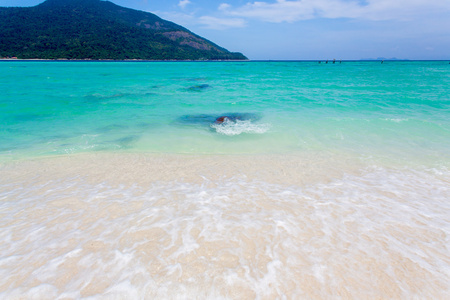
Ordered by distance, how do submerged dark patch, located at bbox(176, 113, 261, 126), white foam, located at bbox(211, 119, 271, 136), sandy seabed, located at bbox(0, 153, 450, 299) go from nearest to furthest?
sandy seabed, located at bbox(0, 153, 450, 299), white foam, located at bbox(211, 119, 271, 136), submerged dark patch, located at bbox(176, 113, 261, 126)

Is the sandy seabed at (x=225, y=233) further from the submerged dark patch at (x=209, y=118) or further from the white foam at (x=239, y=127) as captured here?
the submerged dark patch at (x=209, y=118)

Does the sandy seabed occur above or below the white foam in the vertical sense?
below

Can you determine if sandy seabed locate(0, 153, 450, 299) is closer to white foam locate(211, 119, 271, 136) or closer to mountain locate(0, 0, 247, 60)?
white foam locate(211, 119, 271, 136)

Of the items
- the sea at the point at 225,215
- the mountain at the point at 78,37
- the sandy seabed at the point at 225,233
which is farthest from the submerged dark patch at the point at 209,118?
the mountain at the point at 78,37

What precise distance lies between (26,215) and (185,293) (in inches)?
159

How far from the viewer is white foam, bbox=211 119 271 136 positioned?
10742mm

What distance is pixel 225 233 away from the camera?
4.05m

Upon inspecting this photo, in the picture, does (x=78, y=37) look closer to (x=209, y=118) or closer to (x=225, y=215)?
(x=209, y=118)

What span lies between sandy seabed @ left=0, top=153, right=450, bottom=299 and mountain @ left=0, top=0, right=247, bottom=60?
158963 millimetres

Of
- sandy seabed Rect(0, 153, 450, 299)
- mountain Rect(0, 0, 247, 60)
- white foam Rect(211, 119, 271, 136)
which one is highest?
mountain Rect(0, 0, 247, 60)

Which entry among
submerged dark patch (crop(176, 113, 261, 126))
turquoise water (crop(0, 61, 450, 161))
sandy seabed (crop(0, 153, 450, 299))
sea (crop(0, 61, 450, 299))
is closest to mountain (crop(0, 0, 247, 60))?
turquoise water (crop(0, 61, 450, 161))

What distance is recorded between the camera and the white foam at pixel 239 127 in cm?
1074

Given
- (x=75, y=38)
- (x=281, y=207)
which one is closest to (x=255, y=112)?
(x=281, y=207)

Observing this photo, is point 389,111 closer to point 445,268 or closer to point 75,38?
point 445,268
